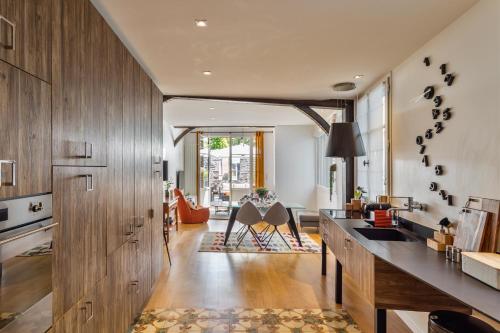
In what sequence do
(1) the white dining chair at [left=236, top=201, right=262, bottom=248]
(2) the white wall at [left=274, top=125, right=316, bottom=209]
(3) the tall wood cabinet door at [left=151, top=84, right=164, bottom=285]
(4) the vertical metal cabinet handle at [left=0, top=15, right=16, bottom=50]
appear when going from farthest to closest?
1. (2) the white wall at [left=274, top=125, right=316, bottom=209]
2. (1) the white dining chair at [left=236, top=201, right=262, bottom=248]
3. (3) the tall wood cabinet door at [left=151, top=84, right=164, bottom=285]
4. (4) the vertical metal cabinet handle at [left=0, top=15, right=16, bottom=50]

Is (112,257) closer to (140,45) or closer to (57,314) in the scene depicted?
(57,314)

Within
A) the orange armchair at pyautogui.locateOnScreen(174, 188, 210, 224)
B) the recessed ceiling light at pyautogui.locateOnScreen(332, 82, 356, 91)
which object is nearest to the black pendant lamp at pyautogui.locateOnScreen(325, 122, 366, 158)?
the recessed ceiling light at pyautogui.locateOnScreen(332, 82, 356, 91)

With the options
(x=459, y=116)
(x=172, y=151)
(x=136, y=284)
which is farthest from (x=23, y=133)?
(x=172, y=151)

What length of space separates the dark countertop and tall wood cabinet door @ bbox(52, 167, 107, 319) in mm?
1706

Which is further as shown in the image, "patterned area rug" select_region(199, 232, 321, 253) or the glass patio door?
the glass patio door

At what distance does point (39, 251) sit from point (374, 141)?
382 centimetres

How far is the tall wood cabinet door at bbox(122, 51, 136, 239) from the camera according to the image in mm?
2477

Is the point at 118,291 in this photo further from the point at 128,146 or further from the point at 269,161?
the point at 269,161

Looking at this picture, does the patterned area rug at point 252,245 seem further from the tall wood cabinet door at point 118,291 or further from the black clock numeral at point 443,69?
the black clock numeral at point 443,69

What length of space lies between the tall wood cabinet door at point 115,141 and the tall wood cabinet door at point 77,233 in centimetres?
13

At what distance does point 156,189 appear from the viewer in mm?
3607

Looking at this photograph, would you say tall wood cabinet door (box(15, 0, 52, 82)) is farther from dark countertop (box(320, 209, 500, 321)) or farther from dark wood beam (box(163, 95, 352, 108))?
dark wood beam (box(163, 95, 352, 108))

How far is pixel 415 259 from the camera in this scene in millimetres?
1926

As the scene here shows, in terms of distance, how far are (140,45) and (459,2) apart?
2412mm
